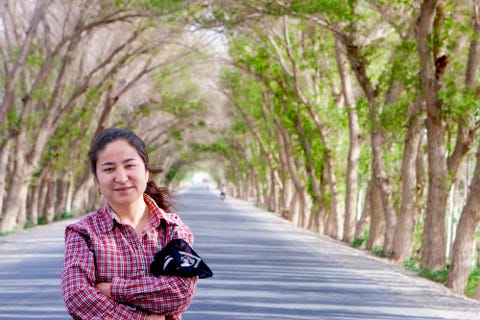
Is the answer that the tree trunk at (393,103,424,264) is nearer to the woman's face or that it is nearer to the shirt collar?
the shirt collar

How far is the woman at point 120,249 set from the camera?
327 cm

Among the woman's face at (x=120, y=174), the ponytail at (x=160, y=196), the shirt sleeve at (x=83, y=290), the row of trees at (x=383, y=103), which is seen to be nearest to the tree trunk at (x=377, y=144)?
the row of trees at (x=383, y=103)

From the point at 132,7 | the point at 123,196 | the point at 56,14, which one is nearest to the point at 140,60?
the point at 56,14

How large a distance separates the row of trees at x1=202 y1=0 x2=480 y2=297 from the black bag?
48.2 feet

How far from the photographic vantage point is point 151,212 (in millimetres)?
3506

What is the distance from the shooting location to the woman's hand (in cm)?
327

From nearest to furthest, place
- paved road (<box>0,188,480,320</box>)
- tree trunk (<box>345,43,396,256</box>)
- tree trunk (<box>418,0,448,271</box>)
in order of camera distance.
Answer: paved road (<box>0,188,480,320</box>) → tree trunk (<box>418,0,448,271</box>) → tree trunk (<box>345,43,396,256</box>)

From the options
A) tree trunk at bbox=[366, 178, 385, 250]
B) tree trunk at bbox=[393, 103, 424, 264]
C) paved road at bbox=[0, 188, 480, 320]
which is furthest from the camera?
tree trunk at bbox=[366, 178, 385, 250]

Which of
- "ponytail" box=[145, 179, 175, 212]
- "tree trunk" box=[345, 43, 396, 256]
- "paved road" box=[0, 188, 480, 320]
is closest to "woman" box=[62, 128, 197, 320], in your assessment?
"ponytail" box=[145, 179, 175, 212]

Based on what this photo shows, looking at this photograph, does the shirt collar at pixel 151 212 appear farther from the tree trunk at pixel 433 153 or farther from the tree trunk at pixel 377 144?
the tree trunk at pixel 377 144

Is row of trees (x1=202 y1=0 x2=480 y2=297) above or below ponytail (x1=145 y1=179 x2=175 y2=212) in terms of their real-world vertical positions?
above

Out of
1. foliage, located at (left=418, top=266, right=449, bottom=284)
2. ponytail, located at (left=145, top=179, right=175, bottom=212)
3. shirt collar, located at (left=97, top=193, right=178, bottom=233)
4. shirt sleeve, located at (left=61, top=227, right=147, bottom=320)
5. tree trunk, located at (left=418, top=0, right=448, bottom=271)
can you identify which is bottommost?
foliage, located at (left=418, top=266, right=449, bottom=284)

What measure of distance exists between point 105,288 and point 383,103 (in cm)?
2517

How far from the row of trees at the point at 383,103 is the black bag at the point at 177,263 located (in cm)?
1469
